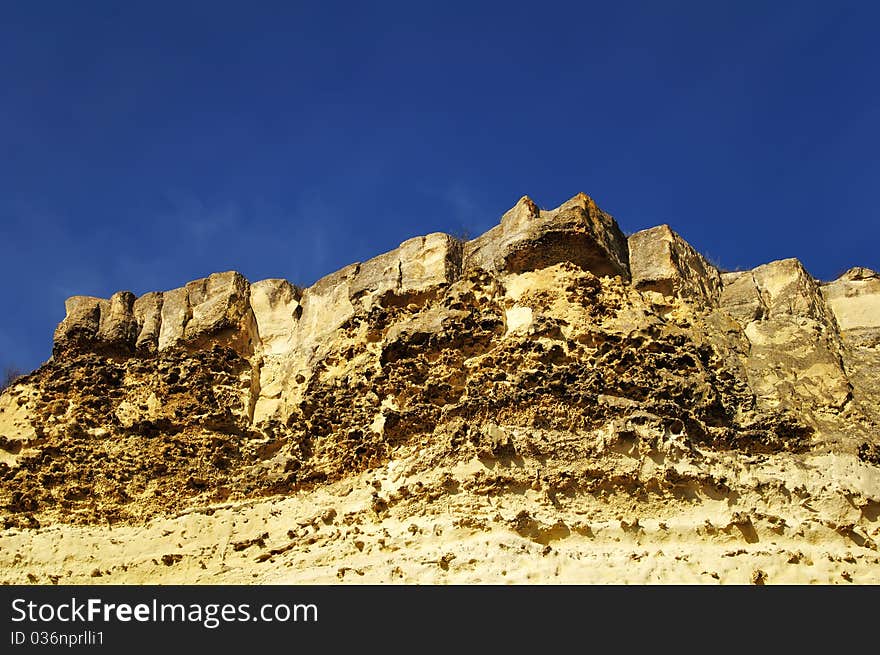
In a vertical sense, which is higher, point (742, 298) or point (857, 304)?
point (742, 298)

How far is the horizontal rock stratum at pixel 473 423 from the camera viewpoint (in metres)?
13.4

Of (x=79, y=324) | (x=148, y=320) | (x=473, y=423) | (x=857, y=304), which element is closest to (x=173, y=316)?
(x=148, y=320)

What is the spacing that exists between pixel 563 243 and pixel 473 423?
401 cm

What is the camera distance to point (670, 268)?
1745 centimetres

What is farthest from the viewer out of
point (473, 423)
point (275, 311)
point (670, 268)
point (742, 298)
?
point (275, 311)

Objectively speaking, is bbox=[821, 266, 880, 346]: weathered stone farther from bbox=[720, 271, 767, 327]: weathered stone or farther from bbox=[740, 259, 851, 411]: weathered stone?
bbox=[720, 271, 767, 327]: weathered stone

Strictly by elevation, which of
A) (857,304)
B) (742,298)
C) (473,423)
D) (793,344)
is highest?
(742,298)

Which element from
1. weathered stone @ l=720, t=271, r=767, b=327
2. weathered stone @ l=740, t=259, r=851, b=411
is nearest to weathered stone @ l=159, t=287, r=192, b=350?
weathered stone @ l=720, t=271, r=767, b=327

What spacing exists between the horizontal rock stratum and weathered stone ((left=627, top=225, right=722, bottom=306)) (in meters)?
0.05

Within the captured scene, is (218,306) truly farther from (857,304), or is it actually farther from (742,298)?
(857,304)

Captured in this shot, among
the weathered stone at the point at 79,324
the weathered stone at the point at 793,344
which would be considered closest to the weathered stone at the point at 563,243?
the weathered stone at the point at 793,344

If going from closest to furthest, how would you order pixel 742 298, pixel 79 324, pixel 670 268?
1. pixel 670 268
2. pixel 742 298
3. pixel 79 324

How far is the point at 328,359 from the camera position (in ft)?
58.3

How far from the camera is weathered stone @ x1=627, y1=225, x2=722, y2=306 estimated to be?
17.3 m
